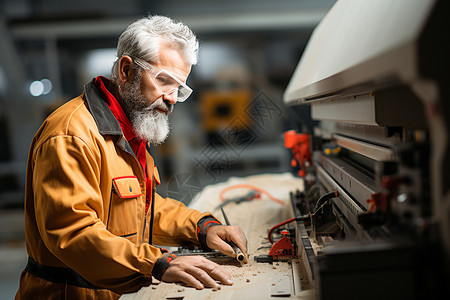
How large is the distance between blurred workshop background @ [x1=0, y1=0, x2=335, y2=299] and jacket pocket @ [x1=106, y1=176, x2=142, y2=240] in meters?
2.78

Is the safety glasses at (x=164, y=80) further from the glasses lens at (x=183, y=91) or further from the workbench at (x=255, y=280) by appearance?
the workbench at (x=255, y=280)

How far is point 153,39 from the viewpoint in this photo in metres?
1.48

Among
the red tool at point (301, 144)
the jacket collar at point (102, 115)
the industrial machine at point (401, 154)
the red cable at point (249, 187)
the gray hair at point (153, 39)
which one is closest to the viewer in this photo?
the industrial machine at point (401, 154)

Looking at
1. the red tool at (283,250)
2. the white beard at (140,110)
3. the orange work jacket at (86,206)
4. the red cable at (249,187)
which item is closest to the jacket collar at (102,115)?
the orange work jacket at (86,206)

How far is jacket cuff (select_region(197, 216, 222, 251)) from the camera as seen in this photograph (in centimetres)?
161

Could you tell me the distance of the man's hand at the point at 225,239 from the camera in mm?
1477

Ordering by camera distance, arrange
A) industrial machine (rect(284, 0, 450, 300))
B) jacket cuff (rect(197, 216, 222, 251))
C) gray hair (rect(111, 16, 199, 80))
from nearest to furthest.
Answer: industrial machine (rect(284, 0, 450, 300))
gray hair (rect(111, 16, 199, 80))
jacket cuff (rect(197, 216, 222, 251))

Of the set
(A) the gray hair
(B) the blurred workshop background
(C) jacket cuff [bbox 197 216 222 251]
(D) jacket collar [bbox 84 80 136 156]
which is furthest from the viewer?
(B) the blurred workshop background

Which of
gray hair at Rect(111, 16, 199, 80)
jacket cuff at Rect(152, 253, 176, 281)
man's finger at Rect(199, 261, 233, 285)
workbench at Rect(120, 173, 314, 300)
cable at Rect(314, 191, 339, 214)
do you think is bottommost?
workbench at Rect(120, 173, 314, 300)

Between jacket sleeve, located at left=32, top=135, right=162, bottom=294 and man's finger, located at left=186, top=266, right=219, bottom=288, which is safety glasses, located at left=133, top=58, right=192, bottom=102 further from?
man's finger, located at left=186, top=266, right=219, bottom=288

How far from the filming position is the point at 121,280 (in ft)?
4.01

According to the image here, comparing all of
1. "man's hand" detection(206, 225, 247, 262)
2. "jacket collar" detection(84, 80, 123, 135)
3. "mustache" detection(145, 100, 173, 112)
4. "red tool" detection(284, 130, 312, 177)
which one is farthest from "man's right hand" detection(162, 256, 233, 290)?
"red tool" detection(284, 130, 312, 177)

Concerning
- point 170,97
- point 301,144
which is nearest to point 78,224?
point 170,97

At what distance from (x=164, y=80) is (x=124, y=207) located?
51cm
